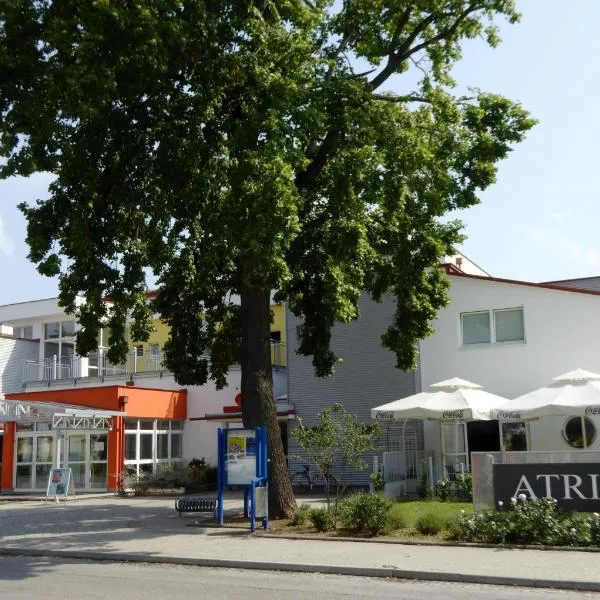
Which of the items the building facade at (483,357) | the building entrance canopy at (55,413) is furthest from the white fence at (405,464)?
the building entrance canopy at (55,413)

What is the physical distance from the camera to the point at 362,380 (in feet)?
86.3

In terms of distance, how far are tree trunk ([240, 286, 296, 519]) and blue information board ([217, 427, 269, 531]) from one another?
30.5 inches

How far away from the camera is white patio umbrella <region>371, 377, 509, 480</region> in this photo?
64.8 ft

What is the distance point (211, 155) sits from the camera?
1471cm

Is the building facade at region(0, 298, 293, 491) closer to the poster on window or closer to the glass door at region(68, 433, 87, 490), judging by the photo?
the glass door at region(68, 433, 87, 490)

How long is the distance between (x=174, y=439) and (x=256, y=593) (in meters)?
23.2

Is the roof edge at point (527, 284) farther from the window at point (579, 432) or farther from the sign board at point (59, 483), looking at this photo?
the sign board at point (59, 483)

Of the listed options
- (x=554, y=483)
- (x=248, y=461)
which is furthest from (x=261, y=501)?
(x=554, y=483)

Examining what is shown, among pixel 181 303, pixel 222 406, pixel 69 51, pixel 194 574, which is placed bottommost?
pixel 194 574

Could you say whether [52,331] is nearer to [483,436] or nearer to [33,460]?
[33,460]

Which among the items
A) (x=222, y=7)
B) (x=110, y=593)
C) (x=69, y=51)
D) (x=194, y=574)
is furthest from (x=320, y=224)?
(x=110, y=593)

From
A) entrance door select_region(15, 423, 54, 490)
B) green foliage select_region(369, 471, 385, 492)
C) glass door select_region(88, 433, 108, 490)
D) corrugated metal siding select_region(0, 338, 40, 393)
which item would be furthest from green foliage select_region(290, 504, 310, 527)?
corrugated metal siding select_region(0, 338, 40, 393)

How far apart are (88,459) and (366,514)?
55.0ft

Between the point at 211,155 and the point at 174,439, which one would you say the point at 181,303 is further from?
the point at 174,439
